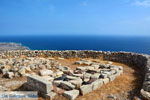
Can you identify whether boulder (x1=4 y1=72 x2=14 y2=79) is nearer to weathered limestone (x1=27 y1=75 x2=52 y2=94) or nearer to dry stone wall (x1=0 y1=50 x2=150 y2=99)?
weathered limestone (x1=27 y1=75 x2=52 y2=94)

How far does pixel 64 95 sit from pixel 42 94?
1.08 m

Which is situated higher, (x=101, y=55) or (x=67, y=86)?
(x=101, y=55)

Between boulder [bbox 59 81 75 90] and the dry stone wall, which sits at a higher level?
the dry stone wall

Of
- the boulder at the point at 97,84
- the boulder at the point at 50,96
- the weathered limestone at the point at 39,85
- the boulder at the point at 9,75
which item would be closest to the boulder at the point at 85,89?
the boulder at the point at 97,84

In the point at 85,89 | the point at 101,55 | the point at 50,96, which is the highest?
the point at 101,55

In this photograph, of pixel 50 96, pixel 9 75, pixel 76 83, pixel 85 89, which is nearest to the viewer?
pixel 50 96

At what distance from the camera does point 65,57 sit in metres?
21.3

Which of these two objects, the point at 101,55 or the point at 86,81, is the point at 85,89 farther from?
the point at 101,55

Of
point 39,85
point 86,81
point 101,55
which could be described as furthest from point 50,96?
point 101,55

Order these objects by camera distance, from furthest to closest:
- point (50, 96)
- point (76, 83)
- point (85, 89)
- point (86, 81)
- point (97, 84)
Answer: point (86, 81) < point (97, 84) < point (76, 83) < point (85, 89) < point (50, 96)

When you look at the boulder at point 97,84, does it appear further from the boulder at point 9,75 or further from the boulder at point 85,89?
the boulder at point 9,75

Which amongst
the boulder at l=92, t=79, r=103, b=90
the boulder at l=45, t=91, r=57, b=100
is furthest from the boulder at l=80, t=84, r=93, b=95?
the boulder at l=45, t=91, r=57, b=100

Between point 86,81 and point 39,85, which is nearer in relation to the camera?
point 39,85

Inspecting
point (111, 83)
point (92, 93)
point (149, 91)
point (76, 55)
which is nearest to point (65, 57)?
point (76, 55)
